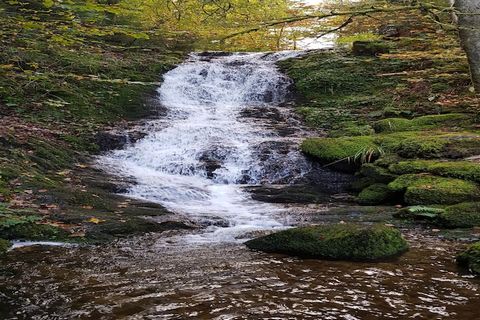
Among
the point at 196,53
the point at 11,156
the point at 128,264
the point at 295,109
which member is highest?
the point at 196,53

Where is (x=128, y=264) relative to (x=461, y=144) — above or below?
below

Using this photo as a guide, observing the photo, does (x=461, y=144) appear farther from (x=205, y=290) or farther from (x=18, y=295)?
(x=18, y=295)

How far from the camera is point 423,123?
1174cm

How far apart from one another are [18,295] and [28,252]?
1.38m

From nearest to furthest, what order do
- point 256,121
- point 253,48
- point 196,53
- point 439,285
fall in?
point 439,285 < point 256,121 < point 196,53 < point 253,48

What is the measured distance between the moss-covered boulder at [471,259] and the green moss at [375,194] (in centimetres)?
389

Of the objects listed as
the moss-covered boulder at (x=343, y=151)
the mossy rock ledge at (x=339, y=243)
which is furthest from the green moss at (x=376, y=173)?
the mossy rock ledge at (x=339, y=243)

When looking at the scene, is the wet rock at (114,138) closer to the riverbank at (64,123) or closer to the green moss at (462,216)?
the riverbank at (64,123)

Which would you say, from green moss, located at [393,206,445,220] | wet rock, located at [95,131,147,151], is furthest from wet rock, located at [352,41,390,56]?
green moss, located at [393,206,445,220]

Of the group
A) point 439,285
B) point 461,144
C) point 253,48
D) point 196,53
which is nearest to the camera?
point 439,285

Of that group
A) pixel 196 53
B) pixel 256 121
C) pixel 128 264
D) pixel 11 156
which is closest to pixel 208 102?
pixel 256 121

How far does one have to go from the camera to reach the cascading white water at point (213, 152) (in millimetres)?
8242

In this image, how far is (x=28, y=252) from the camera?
16.2ft

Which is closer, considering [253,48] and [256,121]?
[256,121]
